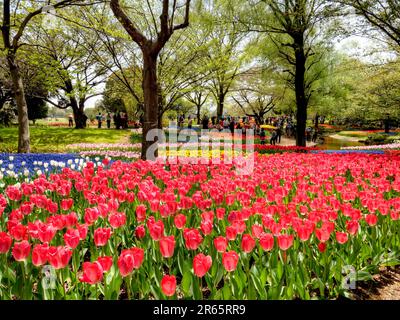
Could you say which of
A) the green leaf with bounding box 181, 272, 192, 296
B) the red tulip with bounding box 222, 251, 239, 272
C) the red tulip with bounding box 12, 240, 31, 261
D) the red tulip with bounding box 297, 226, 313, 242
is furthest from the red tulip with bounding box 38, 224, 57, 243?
the red tulip with bounding box 297, 226, 313, 242

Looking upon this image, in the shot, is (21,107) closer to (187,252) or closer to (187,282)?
(187,252)

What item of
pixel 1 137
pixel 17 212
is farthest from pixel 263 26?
pixel 17 212

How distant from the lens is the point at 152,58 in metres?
9.28

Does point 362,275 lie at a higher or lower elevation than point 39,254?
lower

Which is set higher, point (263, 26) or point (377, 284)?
point (263, 26)

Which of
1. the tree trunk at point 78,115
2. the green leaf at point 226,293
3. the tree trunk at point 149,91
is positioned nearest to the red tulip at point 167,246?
the green leaf at point 226,293

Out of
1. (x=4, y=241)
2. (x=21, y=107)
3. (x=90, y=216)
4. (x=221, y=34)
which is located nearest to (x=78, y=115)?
(x=221, y=34)

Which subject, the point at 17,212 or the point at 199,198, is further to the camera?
the point at 199,198

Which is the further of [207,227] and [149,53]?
[149,53]

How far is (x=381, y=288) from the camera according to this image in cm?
290
